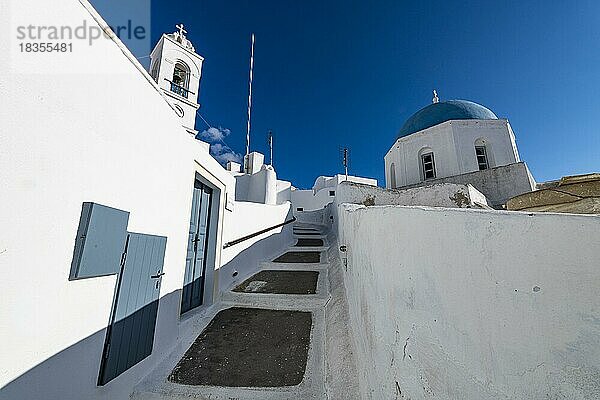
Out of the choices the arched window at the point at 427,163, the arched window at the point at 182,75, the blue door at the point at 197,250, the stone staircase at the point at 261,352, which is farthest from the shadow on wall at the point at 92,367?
the arched window at the point at 427,163

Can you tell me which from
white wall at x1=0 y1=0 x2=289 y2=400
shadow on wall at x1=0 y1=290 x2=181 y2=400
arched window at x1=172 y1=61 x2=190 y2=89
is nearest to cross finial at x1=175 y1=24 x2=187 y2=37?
arched window at x1=172 y1=61 x2=190 y2=89

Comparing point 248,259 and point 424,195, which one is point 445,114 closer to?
point 424,195

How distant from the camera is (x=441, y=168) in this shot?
1238 cm

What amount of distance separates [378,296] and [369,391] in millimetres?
811

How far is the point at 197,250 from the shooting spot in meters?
4.80

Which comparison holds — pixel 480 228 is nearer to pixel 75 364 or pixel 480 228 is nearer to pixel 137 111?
pixel 75 364

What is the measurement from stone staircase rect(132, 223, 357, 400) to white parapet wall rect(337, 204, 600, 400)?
179 centimetres

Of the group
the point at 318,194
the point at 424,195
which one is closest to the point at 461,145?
the point at 424,195

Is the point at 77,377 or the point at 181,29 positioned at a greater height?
the point at 181,29

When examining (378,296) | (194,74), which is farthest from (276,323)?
(194,74)

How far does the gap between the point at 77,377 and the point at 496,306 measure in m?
3.12

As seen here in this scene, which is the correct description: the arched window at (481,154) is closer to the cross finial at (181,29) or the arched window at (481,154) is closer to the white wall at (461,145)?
the white wall at (461,145)

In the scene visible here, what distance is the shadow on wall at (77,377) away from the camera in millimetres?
1761

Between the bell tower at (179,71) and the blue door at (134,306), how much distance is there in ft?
30.9
